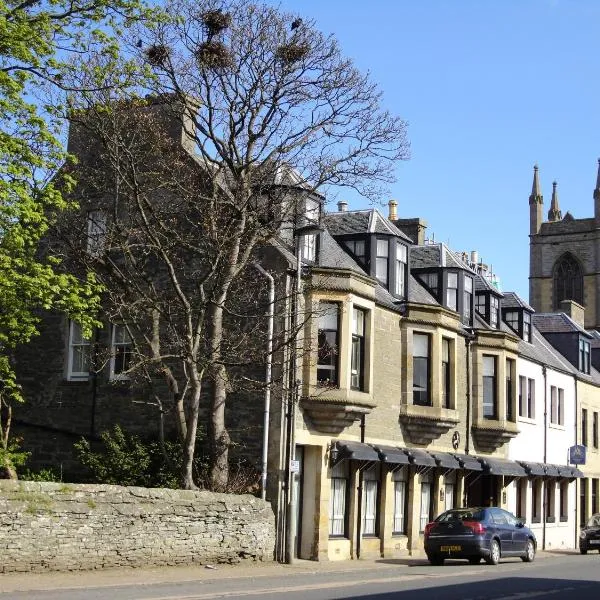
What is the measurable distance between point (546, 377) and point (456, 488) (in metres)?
9.34

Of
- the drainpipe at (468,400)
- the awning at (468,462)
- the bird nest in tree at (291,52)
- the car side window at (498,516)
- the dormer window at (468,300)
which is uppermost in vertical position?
the bird nest in tree at (291,52)

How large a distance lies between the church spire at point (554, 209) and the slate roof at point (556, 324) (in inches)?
2433

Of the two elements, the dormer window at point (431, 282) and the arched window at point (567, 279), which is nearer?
the dormer window at point (431, 282)

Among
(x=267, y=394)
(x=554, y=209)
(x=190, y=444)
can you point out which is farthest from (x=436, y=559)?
(x=554, y=209)

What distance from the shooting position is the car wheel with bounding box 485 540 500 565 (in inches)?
1078

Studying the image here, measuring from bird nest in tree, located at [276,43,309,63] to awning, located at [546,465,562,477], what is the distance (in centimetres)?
2286

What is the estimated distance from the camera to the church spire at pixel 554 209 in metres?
111

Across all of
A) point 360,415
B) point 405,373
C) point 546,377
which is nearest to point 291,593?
point 360,415

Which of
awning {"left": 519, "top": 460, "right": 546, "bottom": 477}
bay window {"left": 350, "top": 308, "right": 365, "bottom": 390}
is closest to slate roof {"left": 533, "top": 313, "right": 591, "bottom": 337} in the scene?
awning {"left": 519, "top": 460, "right": 546, "bottom": 477}

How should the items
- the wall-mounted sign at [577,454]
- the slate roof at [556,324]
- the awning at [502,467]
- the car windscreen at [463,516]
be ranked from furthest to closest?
the slate roof at [556,324] → the wall-mounted sign at [577,454] → the awning at [502,467] → the car windscreen at [463,516]

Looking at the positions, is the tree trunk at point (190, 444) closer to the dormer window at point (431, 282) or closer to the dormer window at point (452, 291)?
the dormer window at point (431, 282)

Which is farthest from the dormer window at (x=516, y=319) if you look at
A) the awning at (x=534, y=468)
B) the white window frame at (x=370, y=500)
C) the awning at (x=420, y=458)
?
the white window frame at (x=370, y=500)

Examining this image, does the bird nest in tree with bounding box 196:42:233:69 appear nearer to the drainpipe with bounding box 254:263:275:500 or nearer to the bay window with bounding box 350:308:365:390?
the drainpipe with bounding box 254:263:275:500

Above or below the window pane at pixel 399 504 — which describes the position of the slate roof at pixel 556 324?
above
